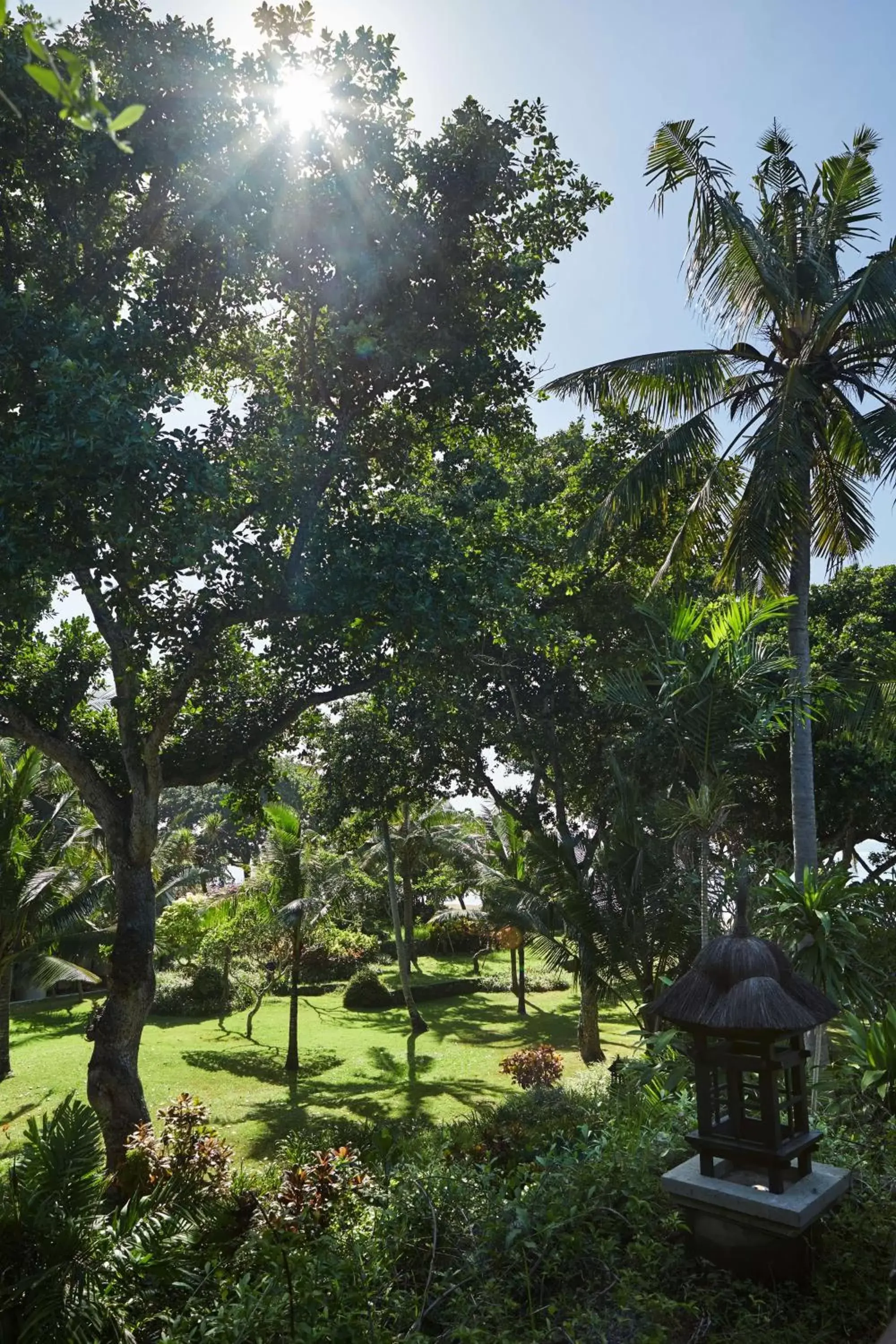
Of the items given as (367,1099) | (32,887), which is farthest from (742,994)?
(32,887)

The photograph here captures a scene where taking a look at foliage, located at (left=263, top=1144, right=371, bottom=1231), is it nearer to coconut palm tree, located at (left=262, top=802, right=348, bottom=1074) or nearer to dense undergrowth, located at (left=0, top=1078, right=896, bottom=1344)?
dense undergrowth, located at (left=0, top=1078, right=896, bottom=1344)

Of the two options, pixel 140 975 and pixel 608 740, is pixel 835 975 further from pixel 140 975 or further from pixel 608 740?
pixel 608 740

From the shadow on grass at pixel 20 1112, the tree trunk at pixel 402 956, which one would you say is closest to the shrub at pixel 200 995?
the tree trunk at pixel 402 956

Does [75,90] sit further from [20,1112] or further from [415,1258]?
[20,1112]

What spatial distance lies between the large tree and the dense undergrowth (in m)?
4.47

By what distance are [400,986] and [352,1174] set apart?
72.7 ft

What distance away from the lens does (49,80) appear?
49.6 inches

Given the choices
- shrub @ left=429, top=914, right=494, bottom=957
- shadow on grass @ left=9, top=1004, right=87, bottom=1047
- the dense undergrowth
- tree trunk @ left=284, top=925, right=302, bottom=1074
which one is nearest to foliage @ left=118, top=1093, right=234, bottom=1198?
the dense undergrowth

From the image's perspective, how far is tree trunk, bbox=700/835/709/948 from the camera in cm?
866

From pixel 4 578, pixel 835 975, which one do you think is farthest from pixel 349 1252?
pixel 4 578

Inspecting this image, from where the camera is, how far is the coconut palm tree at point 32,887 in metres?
14.8

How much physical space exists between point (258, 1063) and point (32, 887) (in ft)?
20.7

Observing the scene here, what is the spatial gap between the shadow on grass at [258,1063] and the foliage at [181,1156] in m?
9.40

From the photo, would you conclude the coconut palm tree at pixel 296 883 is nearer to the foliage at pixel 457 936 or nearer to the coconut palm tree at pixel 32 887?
the coconut palm tree at pixel 32 887
